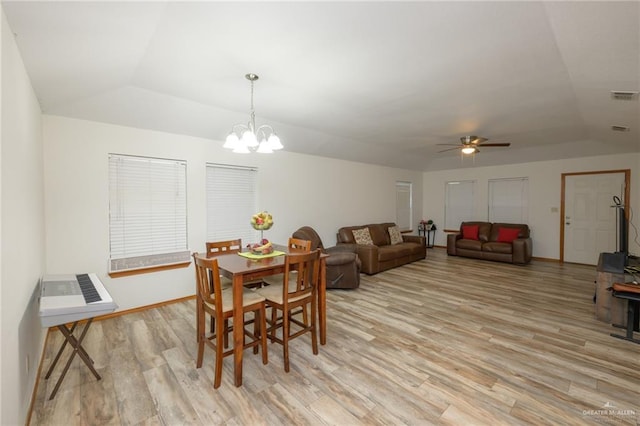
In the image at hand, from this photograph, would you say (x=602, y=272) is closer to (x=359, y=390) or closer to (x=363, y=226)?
(x=359, y=390)

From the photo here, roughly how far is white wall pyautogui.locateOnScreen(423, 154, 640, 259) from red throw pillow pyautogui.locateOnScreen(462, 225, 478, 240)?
702 mm

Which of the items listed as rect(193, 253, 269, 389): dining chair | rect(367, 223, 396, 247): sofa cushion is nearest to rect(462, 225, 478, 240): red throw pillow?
rect(367, 223, 396, 247): sofa cushion

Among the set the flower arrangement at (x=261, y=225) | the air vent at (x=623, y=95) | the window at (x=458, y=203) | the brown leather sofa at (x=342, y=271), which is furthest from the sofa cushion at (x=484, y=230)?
the flower arrangement at (x=261, y=225)

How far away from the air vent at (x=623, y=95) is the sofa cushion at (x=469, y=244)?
424 centimetres

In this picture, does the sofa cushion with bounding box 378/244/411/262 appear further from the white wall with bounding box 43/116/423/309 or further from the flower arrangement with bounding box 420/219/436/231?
the flower arrangement with bounding box 420/219/436/231

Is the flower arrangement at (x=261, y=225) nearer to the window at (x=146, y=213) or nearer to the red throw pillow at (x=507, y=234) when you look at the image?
the window at (x=146, y=213)

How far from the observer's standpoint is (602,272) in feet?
10.6

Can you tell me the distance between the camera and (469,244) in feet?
22.1

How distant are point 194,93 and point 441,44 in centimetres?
255

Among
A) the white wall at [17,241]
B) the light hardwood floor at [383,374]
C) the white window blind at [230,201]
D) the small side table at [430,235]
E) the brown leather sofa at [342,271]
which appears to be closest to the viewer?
the white wall at [17,241]

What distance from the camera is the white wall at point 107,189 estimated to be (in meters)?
3.06

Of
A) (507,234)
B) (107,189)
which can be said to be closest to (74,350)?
(107,189)

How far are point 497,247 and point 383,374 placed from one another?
5.42 meters

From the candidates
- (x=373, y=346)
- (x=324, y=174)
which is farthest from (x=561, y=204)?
(x=373, y=346)
